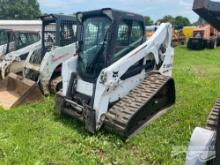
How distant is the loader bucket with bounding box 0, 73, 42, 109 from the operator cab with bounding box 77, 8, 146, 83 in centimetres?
176

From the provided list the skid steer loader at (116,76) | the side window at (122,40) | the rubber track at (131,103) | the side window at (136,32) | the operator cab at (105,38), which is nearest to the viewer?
the rubber track at (131,103)

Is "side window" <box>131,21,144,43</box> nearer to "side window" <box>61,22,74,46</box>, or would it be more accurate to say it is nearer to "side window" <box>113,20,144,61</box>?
"side window" <box>113,20,144,61</box>

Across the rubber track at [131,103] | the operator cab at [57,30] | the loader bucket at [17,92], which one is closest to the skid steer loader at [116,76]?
the rubber track at [131,103]

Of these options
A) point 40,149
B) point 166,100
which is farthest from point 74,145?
point 166,100

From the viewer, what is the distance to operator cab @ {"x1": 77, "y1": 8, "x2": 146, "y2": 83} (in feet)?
20.5

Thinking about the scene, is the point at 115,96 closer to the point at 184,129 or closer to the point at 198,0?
the point at 184,129

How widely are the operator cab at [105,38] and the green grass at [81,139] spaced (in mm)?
1148

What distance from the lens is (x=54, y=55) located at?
8750mm

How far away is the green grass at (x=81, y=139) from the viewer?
196 inches

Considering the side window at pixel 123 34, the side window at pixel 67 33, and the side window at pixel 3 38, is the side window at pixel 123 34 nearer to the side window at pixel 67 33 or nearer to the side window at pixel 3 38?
the side window at pixel 67 33

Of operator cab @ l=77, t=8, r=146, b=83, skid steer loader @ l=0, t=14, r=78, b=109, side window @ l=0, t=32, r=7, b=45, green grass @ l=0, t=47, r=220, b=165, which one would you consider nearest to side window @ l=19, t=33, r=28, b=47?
side window @ l=0, t=32, r=7, b=45

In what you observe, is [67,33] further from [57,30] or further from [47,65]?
[47,65]

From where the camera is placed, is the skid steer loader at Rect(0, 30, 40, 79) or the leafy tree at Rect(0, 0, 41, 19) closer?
the skid steer loader at Rect(0, 30, 40, 79)

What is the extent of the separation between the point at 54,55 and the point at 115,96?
10.0ft
